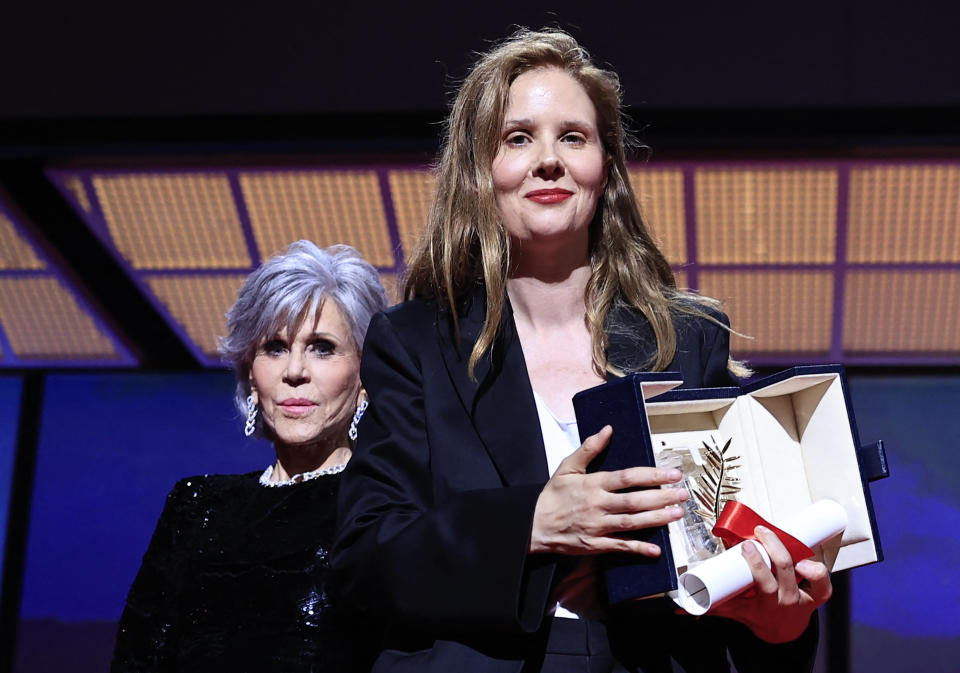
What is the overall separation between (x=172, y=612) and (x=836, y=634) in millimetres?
1669

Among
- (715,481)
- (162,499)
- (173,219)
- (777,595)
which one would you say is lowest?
(162,499)

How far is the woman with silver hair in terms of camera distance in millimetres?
1840

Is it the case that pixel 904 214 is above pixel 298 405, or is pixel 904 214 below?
above

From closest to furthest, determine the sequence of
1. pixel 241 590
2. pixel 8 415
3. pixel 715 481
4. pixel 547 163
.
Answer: pixel 715 481, pixel 547 163, pixel 241 590, pixel 8 415

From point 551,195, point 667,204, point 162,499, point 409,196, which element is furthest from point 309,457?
point 667,204

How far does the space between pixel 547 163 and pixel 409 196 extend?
139cm

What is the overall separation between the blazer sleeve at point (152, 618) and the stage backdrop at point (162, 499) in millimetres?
898

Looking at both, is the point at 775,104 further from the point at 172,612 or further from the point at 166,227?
the point at 172,612

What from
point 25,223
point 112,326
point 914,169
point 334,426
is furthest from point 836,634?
point 25,223

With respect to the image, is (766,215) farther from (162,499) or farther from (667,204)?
(162,499)

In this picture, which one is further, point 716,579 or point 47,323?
point 47,323

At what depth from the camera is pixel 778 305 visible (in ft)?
9.24

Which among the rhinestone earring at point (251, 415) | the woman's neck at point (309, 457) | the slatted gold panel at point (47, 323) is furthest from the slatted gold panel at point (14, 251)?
the woman's neck at point (309, 457)

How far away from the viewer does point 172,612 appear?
1910 mm
